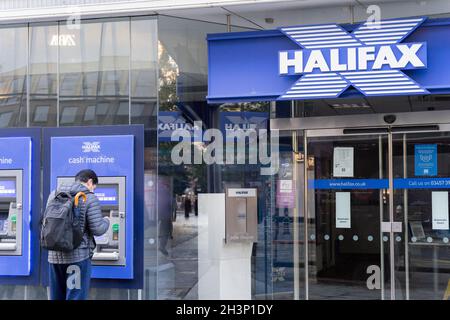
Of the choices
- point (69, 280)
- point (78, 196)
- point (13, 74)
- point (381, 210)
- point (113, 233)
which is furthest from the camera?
point (13, 74)

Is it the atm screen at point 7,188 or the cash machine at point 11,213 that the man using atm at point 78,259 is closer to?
the cash machine at point 11,213

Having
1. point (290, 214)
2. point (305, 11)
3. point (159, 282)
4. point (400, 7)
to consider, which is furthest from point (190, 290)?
point (400, 7)

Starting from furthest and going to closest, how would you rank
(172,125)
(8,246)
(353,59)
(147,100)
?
(172,125)
(147,100)
(8,246)
(353,59)

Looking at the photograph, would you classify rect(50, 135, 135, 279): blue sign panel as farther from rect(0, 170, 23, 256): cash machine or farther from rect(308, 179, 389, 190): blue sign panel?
rect(308, 179, 389, 190): blue sign panel

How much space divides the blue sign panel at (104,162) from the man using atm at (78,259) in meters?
0.90

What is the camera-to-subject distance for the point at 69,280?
677cm

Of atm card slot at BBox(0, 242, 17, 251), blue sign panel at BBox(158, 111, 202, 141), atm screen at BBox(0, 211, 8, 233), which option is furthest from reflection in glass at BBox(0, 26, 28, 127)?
blue sign panel at BBox(158, 111, 202, 141)

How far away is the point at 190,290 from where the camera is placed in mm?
8211

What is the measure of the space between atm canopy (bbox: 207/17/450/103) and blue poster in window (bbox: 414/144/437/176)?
1.25 metres

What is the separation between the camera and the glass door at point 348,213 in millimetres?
8430

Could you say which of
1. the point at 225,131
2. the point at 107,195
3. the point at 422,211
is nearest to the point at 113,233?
the point at 107,195

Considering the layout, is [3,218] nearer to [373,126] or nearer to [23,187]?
[23,187]
